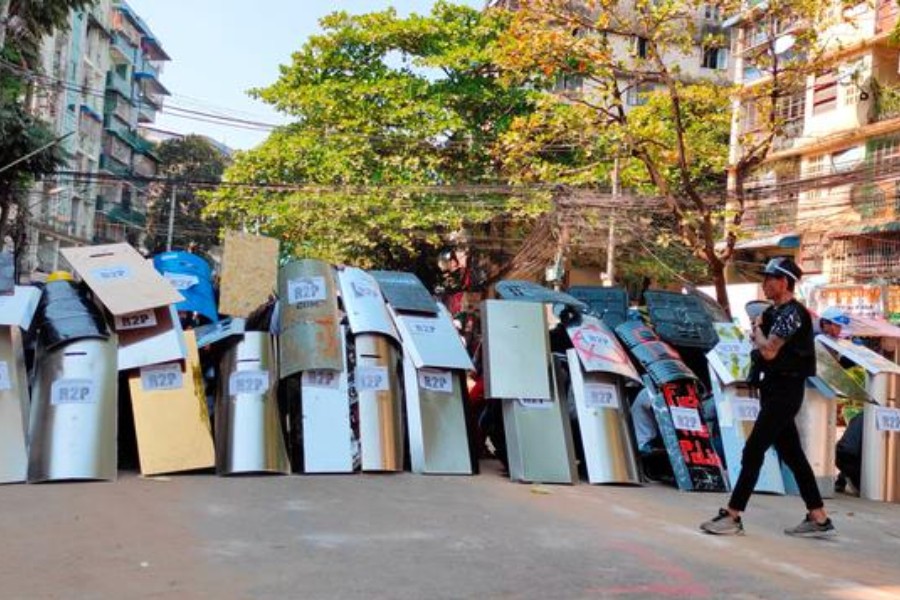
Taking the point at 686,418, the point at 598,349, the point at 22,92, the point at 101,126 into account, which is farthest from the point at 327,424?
the point at 101,126

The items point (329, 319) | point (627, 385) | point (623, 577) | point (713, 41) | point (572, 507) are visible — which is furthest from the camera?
point (713, 41)

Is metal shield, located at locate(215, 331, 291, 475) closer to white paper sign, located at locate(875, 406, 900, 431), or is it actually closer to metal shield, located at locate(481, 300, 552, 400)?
metal shield, located at locate(481, 300, 552, 400)

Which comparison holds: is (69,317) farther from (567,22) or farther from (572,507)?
(567,22)

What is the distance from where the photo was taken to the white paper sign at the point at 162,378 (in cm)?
577

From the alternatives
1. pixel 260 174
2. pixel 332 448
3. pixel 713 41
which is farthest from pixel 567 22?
pixel 260 174

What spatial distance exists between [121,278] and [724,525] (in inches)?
158

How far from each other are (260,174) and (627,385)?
18.5m

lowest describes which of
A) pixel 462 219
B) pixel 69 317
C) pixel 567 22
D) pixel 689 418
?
pixel 689 418

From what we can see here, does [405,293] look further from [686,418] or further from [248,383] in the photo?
[686,418]

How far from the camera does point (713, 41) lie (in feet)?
40.8

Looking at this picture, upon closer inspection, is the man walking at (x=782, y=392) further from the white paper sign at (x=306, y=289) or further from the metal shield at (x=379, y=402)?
the white paper sign at (x=306, y=289)

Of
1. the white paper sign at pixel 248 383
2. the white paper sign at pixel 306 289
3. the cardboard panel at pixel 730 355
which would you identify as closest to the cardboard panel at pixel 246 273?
the white paper sign at pixel 306 289

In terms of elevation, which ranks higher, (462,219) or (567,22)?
(567,22)

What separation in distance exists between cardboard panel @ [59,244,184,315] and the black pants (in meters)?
3.59
